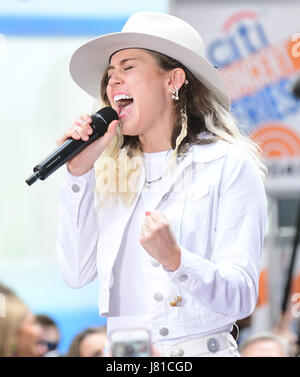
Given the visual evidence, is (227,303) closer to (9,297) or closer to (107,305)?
(107,305)

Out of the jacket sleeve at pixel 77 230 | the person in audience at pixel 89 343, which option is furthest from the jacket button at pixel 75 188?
the person in audience at pixel 89 343

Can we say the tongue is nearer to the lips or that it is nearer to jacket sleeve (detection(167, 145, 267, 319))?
the lips

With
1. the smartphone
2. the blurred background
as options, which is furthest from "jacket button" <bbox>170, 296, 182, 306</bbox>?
the blurred background

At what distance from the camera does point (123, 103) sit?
1.56 meters

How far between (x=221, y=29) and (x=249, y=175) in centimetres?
244

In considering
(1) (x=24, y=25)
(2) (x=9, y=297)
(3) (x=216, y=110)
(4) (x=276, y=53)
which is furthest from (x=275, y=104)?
(3) (x=216, y=110)

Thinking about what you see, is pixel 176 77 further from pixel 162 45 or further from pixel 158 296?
pixel 158 296

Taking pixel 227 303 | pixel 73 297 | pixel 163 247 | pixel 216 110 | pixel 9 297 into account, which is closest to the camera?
pixel 163 247

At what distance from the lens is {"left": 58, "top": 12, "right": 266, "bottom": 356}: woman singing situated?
4.70 ft

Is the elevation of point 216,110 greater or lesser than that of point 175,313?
greater

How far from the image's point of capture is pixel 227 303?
1.41 metres

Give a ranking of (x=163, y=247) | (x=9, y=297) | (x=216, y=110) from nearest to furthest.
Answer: (x=163, y=247) → (x=216, y=110) → (x=9, y=297)

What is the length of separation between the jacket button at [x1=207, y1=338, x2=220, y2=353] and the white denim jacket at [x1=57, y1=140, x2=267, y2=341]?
0.02 m

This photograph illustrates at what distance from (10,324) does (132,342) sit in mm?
827
